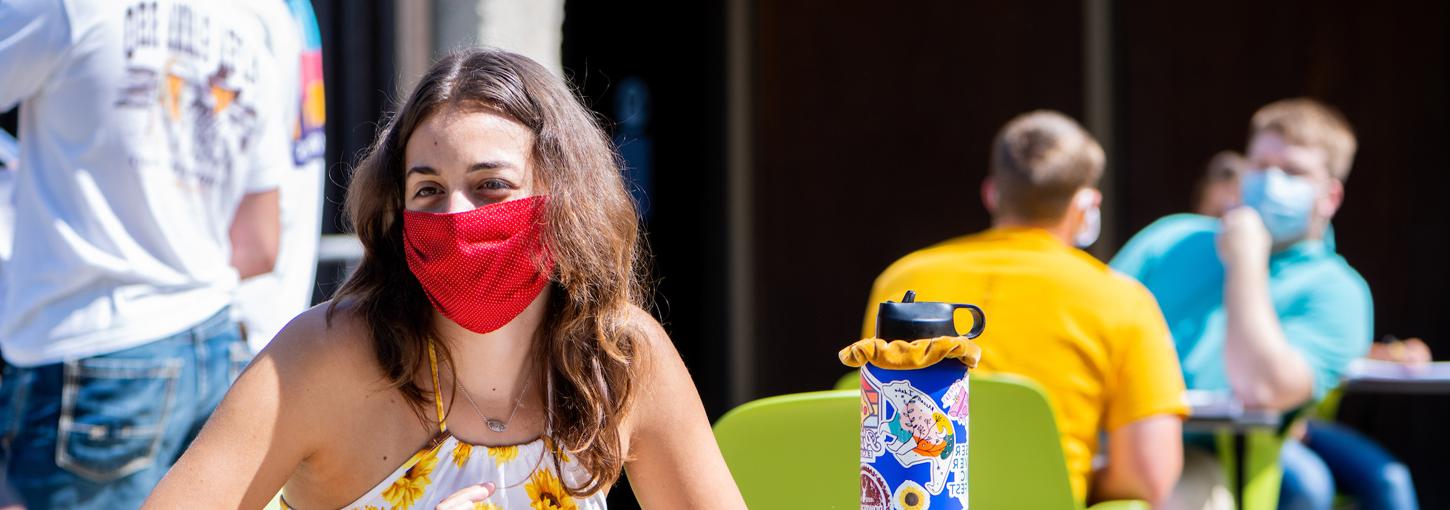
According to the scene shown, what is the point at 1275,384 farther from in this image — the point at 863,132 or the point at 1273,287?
the point at 863,132

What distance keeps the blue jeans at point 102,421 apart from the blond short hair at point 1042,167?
1.66 metres

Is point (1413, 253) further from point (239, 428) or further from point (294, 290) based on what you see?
point (239, 428)

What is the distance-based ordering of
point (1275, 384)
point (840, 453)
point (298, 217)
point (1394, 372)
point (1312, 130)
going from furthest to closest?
point (1312, 130)
point (1394, 372)
point (1275, 384)
point (298, 217)
point (840, 453)

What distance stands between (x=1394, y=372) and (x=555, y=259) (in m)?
3.19

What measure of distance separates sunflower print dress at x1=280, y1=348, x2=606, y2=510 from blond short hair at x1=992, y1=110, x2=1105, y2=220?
5.13 feet

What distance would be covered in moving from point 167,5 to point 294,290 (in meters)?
0.73

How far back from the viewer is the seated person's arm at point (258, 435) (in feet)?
5.19

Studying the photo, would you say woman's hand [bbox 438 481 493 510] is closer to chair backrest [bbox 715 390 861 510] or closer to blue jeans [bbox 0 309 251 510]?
chair backrest [bbox 715 390 861 510]

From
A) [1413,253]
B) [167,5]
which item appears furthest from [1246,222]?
[167,5]

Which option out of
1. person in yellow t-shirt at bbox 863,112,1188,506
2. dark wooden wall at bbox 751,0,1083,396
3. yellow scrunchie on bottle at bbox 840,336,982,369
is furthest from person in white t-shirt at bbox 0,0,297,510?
dark wooden wall at bbox 751,0,1083,396

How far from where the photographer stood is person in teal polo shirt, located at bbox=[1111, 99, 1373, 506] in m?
3.80

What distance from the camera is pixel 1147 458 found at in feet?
8.78

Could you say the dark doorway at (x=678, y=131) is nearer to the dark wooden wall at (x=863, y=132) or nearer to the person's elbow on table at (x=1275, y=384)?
the dark wooden wall at (x=863, y=132)

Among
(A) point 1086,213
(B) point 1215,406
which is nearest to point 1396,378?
→ (B) point 1215,406
